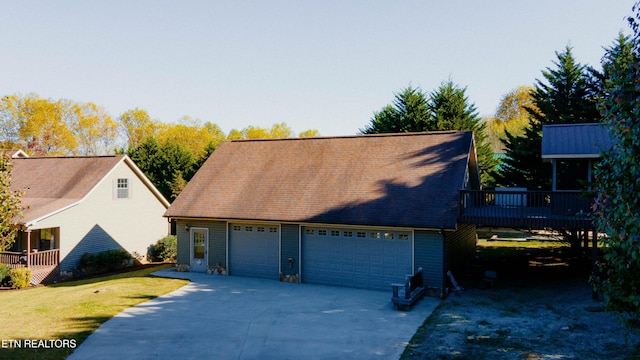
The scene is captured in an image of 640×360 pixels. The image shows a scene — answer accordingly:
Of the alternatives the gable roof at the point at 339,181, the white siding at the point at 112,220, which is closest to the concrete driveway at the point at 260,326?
the gable roof at the point at 339,181

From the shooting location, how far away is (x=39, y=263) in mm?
21297

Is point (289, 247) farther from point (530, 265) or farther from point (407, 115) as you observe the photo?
point (407, 115)

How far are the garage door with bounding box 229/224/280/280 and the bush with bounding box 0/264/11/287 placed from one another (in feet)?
32.7

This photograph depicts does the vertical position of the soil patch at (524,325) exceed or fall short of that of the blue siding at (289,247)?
it falls short

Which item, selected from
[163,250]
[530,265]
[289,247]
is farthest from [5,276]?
[530,265]

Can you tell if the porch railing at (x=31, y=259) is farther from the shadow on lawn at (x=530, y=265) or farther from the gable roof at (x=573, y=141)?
the gable roof at (x=573, y=141)

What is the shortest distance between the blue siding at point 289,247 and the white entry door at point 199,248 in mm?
4024

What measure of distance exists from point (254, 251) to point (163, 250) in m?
9.69

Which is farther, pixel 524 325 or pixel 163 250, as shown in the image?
pixel 163 250

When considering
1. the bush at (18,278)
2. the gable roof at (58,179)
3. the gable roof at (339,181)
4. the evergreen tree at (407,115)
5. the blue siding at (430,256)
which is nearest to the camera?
the blue siding at (430,256)

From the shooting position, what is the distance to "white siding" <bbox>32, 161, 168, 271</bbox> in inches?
888

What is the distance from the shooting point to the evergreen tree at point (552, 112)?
26891 millimetres

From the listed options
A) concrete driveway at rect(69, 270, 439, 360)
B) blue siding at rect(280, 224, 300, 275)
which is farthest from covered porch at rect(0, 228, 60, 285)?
blue siding at rect(280, 224, 300, 275)

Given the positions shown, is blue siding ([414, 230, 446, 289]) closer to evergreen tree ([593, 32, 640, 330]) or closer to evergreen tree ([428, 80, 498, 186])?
evergreen tree ([593, 32, 640, 330])
